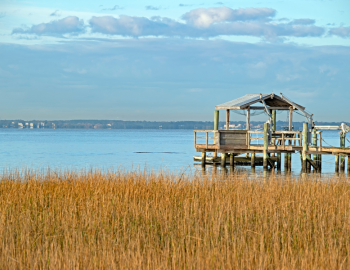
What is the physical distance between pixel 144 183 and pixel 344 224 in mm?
5324

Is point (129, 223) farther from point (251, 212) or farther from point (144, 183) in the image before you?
point (144, 183)

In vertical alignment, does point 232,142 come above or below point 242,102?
below

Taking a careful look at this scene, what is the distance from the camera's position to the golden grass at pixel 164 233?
5.65 m

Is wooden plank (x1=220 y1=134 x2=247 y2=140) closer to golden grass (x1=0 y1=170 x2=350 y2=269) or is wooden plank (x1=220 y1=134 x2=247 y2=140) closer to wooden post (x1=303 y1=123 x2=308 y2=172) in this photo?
wooden post (x1=303 y1=123 x2=308 y2=172)

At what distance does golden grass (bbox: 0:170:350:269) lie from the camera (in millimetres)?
5652

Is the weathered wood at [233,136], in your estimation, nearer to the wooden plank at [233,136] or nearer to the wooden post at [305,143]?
the wooden plank at [233,136]

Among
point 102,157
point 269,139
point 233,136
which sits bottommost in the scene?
point 102,157

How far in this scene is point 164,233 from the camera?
719cm

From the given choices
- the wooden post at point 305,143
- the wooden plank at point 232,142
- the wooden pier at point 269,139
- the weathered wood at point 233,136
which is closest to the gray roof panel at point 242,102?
the wooden pier at point 269,139

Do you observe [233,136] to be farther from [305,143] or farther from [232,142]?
[305,143]

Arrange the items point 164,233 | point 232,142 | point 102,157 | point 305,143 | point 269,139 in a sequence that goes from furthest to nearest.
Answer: point 102,157
point 232,142
point 269,139
point 305,143
point 164,233

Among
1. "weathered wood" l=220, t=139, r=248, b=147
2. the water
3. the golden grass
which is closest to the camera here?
the golden grass

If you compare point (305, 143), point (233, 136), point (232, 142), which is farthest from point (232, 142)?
point (305, 143)

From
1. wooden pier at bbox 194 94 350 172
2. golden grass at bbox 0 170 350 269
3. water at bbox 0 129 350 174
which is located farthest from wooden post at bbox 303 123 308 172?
golden grass at bbox 0 170 350 269
